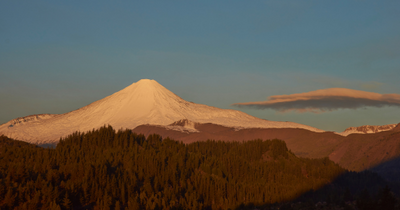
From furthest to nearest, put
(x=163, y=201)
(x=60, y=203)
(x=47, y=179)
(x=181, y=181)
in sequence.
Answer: (x=181, y=181), (x=163, y=201), (x=47, y=179), (x=60, y=203)

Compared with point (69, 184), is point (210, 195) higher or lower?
lower

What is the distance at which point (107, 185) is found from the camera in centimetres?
14275

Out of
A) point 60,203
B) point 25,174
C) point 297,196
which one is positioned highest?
point 25,174

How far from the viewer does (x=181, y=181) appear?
178500 mm

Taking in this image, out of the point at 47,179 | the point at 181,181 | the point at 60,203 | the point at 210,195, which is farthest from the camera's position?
the point at 181,181

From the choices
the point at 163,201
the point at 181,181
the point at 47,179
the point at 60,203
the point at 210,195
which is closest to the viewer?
the point at 60,203

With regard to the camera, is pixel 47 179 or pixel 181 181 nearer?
pixel 47 179

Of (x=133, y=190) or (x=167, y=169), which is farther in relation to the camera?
(x=167, y=169)

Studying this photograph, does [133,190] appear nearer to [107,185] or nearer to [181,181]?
[107,185]

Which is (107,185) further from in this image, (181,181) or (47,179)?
(181,181)

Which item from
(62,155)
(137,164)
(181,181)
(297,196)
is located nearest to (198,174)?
(181,181)

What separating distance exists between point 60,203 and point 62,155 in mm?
55384

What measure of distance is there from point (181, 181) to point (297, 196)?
5280 centimetres

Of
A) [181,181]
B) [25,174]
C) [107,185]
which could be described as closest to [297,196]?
[181,181]
